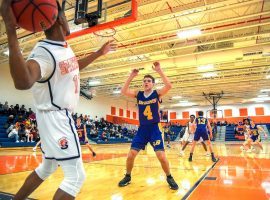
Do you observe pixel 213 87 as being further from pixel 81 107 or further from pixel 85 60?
pixel 85 60

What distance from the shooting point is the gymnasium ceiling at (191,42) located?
9.72m

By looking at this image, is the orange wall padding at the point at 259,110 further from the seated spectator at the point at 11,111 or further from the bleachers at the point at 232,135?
the seated spectator at the point at 11,111

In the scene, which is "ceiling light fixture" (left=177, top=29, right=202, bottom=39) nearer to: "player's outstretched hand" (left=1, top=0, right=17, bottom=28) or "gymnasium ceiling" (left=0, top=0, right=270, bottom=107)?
"gymnasium ceiling" (left=0, top=0, right=270, bottom=107)

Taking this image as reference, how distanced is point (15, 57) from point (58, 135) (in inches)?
22.4

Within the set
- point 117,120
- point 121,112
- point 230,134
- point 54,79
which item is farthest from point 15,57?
point 121,112

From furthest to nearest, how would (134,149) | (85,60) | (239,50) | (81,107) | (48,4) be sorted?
(81,107)
(239,50)
(134,149)
(85,60)
(48,4)

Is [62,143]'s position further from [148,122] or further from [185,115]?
[185,115]

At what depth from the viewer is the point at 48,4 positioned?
60.3 inches

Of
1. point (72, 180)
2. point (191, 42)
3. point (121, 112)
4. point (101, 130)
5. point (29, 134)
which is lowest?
point (101, 130)

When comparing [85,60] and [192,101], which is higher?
[192,101]

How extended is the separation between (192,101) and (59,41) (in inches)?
1270

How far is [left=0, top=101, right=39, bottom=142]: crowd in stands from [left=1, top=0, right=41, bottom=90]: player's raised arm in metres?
13.4

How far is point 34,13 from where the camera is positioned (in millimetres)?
1484

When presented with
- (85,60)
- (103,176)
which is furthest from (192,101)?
(85,60)
